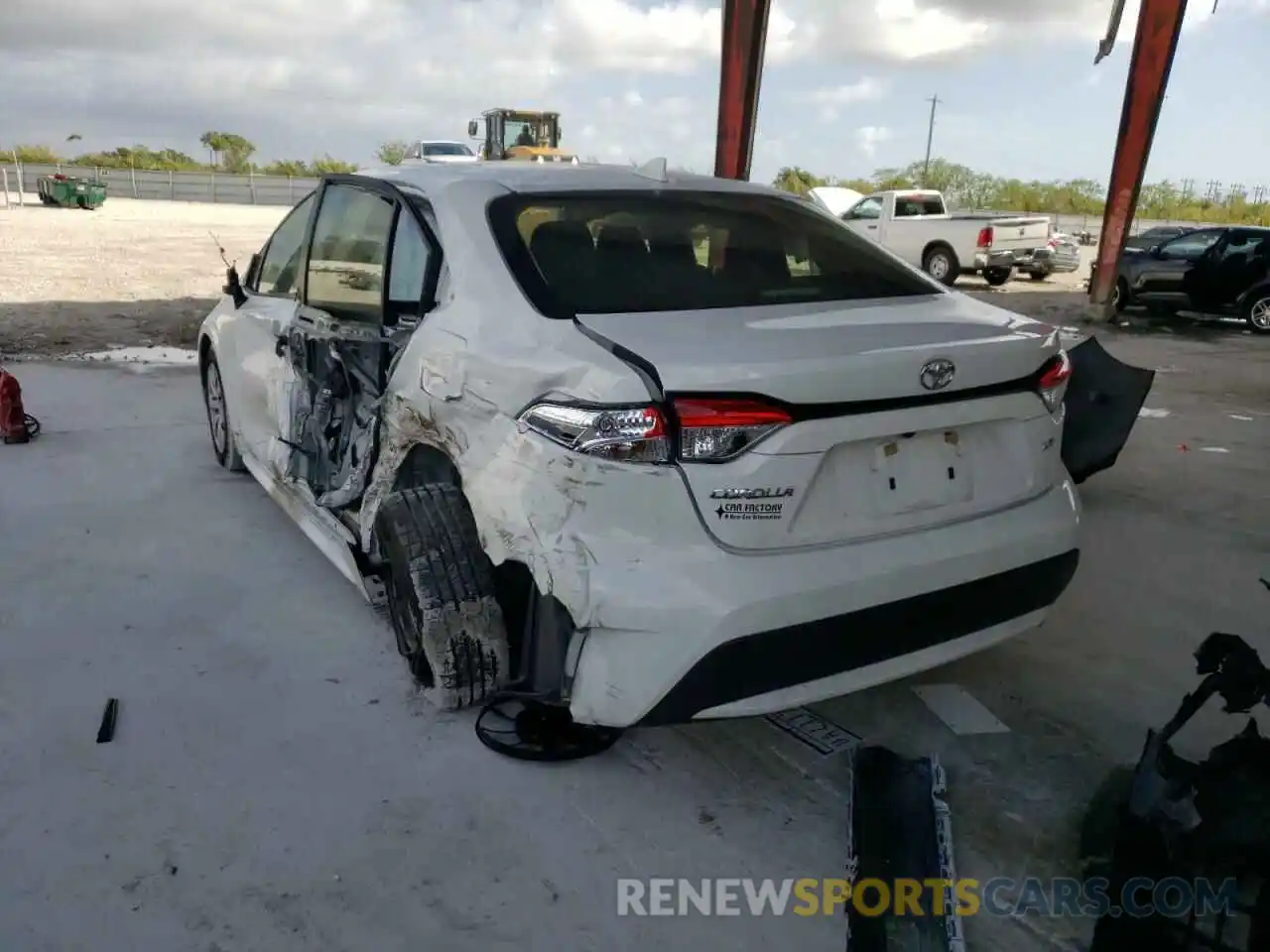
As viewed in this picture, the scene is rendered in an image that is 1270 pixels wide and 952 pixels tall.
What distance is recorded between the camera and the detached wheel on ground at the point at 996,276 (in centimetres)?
1814

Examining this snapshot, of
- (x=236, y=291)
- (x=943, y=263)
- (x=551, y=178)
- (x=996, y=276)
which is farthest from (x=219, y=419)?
(x=996, y=276)

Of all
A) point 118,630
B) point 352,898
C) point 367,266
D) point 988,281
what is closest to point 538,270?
point 367,266

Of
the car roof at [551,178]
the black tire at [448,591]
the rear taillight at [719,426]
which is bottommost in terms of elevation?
the black tire at [448,591]

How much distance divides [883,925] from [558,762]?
38.9 inches

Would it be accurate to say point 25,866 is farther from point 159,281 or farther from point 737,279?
point 159,281

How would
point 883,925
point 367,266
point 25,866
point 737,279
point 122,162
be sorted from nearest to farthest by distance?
1. point 883,925
2. point 25,866
3. point 737,279
4. point 367,266
5. point 122,162

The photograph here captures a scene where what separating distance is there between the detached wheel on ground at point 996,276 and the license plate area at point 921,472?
17.0 meters

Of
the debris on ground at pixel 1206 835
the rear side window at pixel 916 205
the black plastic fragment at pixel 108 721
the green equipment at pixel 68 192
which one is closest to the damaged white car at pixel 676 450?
the debris on ground at pixel 1206 835

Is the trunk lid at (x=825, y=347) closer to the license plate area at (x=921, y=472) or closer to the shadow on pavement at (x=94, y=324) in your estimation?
the license plate area at (x=921, y=472)

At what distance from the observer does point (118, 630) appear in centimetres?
348

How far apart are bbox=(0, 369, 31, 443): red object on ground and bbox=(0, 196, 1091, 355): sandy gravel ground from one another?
342 centimetres

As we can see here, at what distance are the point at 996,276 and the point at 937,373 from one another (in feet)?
57.7

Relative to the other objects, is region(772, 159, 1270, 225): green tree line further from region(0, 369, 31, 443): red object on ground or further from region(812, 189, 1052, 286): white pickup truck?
region(0, 369, 31, 443): red object on ground

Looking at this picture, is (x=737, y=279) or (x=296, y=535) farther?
(x=296, y=535)
